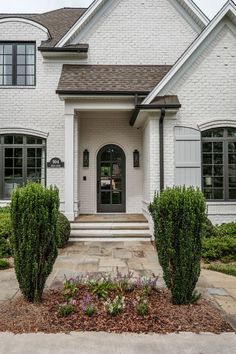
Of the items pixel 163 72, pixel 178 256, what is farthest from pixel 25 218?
pixel 163 72

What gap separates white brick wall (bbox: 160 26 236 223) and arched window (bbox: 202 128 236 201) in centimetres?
52

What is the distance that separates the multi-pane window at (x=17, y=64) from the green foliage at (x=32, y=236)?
342 inches

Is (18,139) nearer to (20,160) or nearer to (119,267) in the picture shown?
(20,160)

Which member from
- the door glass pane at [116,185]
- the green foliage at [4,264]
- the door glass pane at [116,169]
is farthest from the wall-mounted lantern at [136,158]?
the green foliage at [4,264]

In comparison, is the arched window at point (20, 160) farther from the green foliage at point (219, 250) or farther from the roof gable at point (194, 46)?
the green foliage at point (219, 250)

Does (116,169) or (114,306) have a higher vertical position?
(116,169)

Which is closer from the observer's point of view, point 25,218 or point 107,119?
point 25,218

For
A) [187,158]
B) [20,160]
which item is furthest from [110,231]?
[20,160]

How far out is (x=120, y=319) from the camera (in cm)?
435

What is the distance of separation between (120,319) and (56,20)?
46.7 ft

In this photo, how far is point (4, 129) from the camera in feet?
40.0

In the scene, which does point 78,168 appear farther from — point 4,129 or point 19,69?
point 19,69

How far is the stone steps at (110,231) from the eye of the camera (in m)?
9.92

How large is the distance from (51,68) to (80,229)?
608 cm
